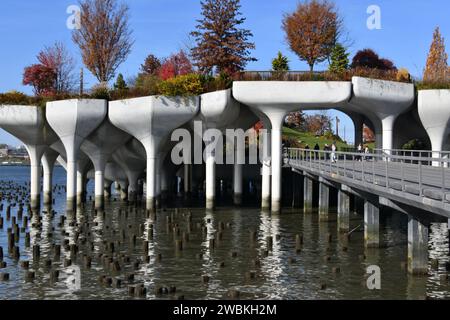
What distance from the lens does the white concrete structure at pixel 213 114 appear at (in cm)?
4506

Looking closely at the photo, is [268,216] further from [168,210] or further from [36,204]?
[36,204]

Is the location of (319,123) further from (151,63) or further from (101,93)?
(101,93)

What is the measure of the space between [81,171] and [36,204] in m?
8.09

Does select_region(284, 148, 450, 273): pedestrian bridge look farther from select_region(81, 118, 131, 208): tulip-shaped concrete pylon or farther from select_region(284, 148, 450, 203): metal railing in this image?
select_region(81, 118, 131, 208): tulip-shaped concrete pylon

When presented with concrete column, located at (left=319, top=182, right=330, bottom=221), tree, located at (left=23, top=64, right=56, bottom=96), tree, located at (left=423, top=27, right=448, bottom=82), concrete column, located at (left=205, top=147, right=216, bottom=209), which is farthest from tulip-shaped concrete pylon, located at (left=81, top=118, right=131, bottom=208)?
tree, located at (left=423, top=27, right=448, bottom=82)

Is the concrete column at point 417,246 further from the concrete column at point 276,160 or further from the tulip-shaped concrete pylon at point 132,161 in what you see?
the tulip-shaped concrete pylon at point 132,161

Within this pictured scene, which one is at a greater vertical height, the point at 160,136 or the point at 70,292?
the point at 160,136

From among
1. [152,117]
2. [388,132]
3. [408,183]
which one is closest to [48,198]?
[152,117]

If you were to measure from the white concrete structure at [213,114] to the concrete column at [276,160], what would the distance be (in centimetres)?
336

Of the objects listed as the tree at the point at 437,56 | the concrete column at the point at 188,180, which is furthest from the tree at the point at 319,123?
the concrete column at the point at 188,180

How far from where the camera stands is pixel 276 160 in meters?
45.9

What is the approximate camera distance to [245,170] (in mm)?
59500

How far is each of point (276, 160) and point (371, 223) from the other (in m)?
17.0
